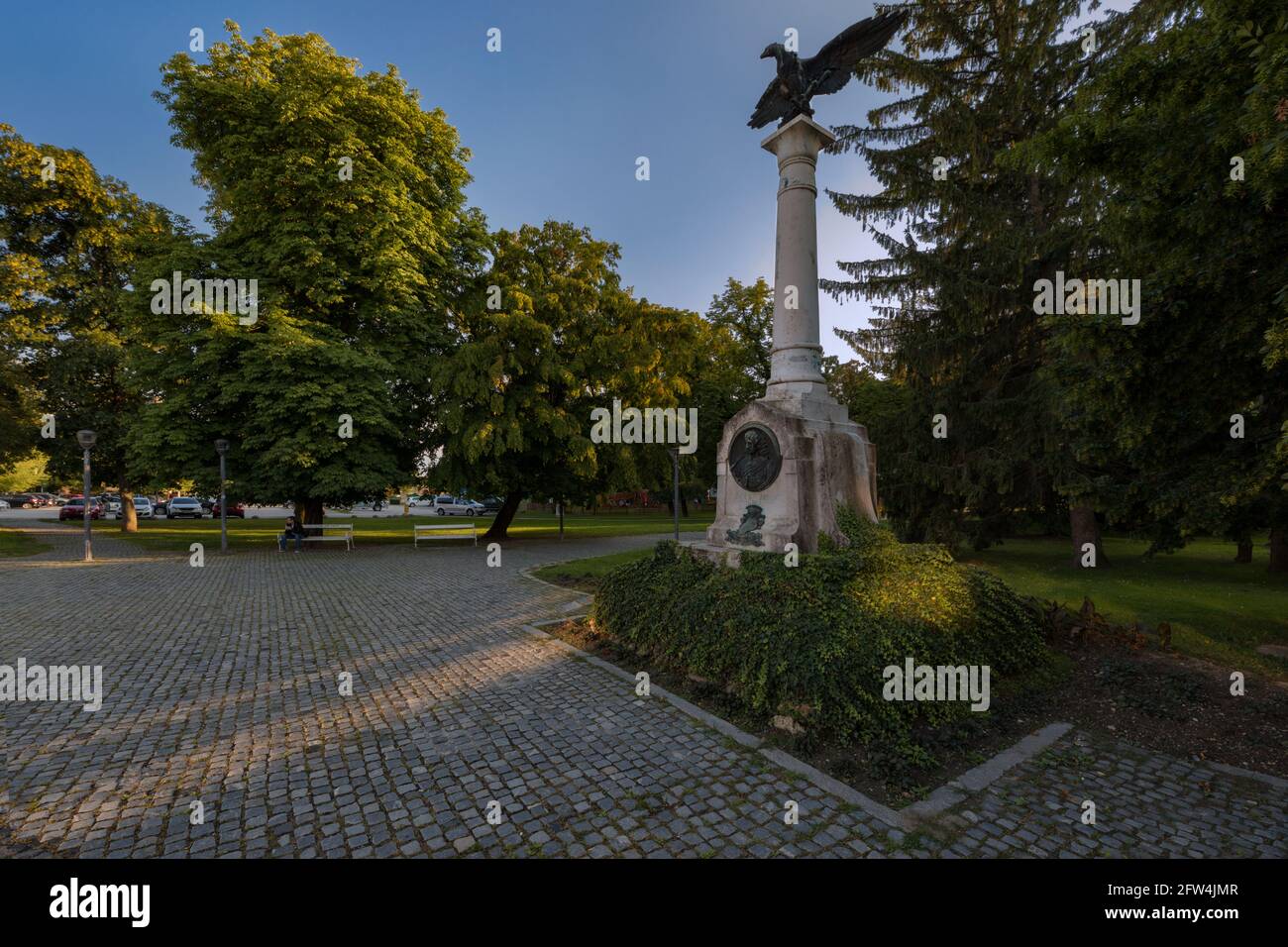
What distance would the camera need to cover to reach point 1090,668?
19.5 ft

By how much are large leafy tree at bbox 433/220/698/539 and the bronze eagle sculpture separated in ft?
34.9

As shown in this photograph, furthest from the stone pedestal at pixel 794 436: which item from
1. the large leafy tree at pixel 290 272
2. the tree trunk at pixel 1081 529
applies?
the large leafy tree at pixel 290 272

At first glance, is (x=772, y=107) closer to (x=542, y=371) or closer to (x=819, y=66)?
(x=819, y=66)

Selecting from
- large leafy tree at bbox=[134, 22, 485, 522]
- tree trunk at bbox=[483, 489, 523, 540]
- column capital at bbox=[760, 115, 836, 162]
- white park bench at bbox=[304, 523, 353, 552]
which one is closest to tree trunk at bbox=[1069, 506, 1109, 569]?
column capital at bbox=[760, 115, 836, 162]

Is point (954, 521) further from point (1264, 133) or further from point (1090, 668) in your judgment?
point (1264, 133)

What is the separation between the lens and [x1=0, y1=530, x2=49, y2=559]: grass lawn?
15.4 meters

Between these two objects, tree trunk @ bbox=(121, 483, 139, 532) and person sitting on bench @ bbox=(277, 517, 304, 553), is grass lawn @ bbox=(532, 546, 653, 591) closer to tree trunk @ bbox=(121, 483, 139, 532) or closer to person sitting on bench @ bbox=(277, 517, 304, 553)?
person sitting on bench @ bbox=(277, 517, 304, 553)

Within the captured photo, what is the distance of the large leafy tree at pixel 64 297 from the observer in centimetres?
2036

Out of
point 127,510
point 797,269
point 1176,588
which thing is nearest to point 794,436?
point 797,269

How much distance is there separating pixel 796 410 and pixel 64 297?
32052mm

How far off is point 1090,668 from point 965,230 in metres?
12.0

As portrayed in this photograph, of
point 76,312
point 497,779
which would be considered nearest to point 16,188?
point 76,312
